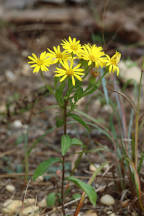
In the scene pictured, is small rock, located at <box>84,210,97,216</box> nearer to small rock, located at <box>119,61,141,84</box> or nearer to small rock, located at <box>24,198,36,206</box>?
small rock, located at <box>24,198,36,206</box>

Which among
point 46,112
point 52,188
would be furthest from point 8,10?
point 52,188

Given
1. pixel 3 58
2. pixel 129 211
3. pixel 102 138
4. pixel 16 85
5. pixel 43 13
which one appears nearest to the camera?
pixel 129 211

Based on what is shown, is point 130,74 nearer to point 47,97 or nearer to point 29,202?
point 47,97

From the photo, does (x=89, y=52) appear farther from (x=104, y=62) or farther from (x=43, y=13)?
(x=43, y=13)

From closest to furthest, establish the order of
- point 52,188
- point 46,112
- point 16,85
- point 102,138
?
point 52,188 < point 102,138 < point 46,112 < point 16,85

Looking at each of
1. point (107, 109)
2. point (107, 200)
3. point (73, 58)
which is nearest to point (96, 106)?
point (107, 109)

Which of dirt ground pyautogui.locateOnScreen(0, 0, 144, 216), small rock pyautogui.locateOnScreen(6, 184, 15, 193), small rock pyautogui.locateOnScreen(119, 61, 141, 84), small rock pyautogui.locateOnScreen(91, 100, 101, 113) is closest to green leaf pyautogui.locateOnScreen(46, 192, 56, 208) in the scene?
dirt ground pyautogui.locateOnScreen(0, 0, 144, 216)
